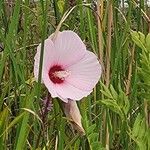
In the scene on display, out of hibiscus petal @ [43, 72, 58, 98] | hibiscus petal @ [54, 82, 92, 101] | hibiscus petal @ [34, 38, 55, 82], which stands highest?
hibiscus petal @ [34, 38, 55, 82]

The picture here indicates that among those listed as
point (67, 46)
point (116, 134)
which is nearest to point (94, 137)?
point (67, 46)

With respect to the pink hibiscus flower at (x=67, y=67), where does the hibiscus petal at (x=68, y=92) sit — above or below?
below

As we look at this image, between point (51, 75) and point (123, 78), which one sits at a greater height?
point (51, 75)

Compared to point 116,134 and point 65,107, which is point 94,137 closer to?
point 65,107

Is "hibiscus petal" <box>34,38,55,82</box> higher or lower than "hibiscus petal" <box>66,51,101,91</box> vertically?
higher
